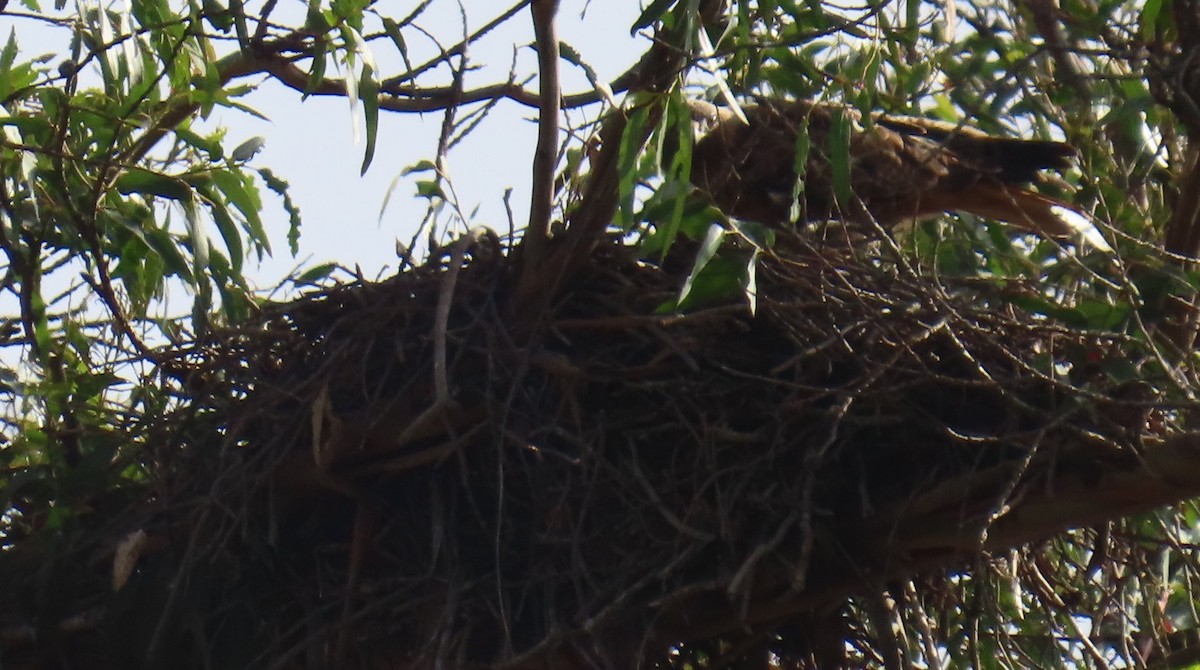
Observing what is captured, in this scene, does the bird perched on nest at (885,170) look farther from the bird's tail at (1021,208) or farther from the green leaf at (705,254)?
the green leaf at (705,254)

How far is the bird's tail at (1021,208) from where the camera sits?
3.60m

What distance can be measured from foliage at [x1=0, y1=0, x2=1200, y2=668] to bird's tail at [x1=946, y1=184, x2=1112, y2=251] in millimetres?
57

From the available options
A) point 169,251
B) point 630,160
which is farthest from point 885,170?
point 169,251

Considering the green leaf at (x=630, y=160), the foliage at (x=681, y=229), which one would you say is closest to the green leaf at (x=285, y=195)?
the foliage at (x=681, y=229)

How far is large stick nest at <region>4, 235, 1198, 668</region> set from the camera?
2.68m

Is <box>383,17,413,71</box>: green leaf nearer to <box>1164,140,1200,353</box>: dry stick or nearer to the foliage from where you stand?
the foliage

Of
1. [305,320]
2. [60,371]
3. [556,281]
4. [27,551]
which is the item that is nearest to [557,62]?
[556,281]

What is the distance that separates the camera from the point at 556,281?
9.96 ft

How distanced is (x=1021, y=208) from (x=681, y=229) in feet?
4.44

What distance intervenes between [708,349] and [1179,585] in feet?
4.93

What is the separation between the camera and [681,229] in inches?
106

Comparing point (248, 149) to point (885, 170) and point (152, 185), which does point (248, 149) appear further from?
point (885, 170)

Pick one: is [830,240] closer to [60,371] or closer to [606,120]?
[606,120]

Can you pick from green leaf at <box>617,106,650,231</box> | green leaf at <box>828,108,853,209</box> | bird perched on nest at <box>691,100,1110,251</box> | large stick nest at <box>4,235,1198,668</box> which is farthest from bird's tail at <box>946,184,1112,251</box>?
green leaf at <box>617,106,650,231</box>
